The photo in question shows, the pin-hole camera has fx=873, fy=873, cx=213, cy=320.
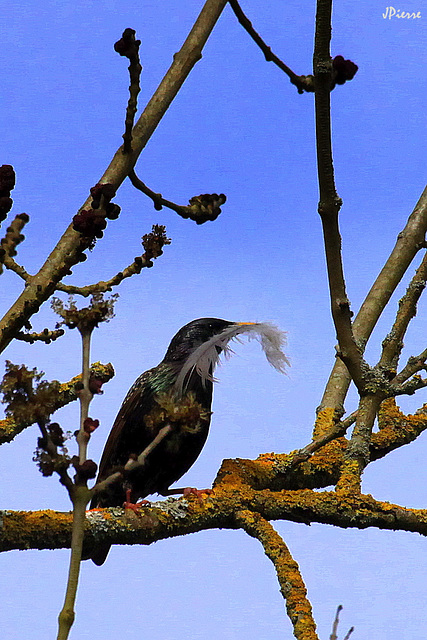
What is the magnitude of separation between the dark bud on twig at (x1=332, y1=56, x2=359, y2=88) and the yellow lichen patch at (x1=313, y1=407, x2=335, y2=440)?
90.1 inches

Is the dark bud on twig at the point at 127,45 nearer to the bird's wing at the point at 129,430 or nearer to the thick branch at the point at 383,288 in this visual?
the bird's wing at the point at 129,430

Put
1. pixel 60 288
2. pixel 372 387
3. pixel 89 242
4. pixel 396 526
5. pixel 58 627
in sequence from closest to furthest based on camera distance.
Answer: pixel 58 627, pixel 89 242, pixel 60 288, pixel 396 526, pixel 372 387

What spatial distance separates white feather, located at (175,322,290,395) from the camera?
4648 millimetres

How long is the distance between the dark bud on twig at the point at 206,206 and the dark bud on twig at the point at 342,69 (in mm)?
936

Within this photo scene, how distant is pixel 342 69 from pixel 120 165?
89 centimetres

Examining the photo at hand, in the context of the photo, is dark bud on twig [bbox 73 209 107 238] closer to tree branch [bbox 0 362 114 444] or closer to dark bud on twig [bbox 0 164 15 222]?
dark bud on twig [bbox 0 164 15 222]

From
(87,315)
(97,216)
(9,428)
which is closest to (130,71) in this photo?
(97,216)

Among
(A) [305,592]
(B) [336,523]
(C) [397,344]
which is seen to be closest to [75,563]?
(A) [305,592]

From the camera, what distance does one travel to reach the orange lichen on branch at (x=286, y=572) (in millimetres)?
2795

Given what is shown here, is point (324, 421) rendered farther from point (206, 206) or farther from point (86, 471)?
point (86, 471)

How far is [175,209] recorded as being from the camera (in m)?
3.80

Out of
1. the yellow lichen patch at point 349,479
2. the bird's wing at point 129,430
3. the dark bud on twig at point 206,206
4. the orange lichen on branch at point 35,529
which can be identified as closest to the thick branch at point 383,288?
the bird's wing at point 129,430

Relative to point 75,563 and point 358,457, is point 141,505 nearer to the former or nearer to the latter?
point 358,457

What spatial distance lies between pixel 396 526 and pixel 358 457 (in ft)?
1.60
